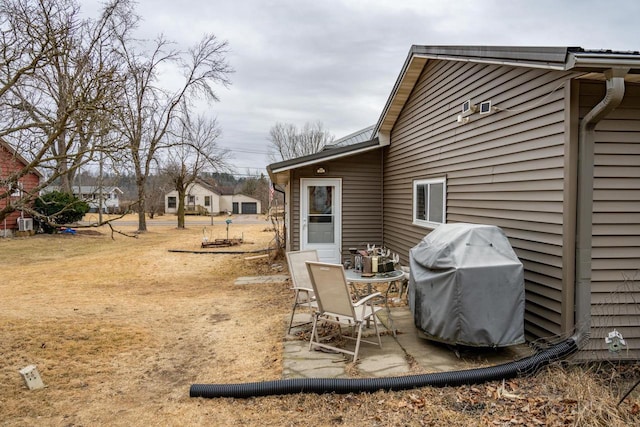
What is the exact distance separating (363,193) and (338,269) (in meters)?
6.02

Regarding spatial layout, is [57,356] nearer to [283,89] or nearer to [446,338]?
[446,338]

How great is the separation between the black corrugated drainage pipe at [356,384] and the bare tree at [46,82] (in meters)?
2.16

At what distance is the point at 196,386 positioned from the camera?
3305 mm

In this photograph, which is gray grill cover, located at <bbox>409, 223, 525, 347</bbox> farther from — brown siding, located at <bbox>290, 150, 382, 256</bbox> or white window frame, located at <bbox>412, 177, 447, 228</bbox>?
brown siding, located at <bbox>290, 150, 382, 256</bbox>

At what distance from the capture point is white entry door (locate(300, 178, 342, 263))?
368 inches

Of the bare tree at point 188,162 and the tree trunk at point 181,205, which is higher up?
the bare tree at point 188,162

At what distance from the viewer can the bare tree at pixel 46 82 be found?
314cm

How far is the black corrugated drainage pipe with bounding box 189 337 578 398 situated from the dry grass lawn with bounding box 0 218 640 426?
0.06m

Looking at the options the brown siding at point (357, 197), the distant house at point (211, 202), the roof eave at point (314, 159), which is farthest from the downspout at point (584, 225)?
the distant house at point (211, 202)

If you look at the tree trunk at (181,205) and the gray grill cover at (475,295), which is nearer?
the gray grill cover at (475,295)

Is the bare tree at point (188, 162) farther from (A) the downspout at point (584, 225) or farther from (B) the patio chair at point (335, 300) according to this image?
(A) the downspout at point (584, 225)

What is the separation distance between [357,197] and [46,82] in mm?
7003

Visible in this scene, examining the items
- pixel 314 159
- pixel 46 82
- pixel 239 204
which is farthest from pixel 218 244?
pixel 239 204

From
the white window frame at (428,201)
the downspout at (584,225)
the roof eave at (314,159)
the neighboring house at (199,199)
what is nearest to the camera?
the downspout at (584,225)
